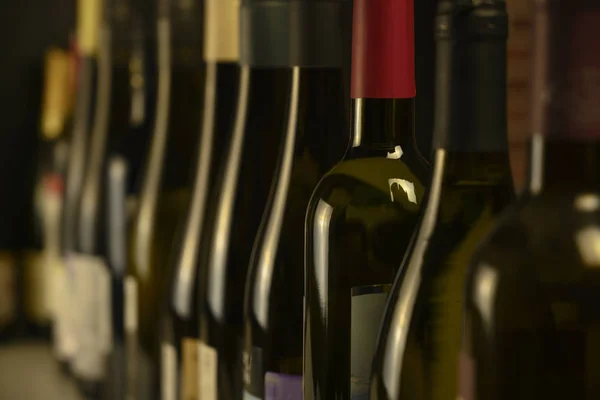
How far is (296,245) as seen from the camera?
520 mm

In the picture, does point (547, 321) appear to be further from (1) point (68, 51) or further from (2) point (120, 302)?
(1) point (68, 51)

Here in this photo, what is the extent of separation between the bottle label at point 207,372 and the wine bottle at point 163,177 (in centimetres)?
29

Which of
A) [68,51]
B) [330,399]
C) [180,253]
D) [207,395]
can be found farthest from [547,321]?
[68,51]

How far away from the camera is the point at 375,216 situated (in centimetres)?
41

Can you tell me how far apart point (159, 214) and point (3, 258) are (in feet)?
2.70

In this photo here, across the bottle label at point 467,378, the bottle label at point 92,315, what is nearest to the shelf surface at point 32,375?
the bottle label at point 92,315

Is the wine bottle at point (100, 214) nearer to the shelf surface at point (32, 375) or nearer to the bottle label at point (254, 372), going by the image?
the shelf surface at point (32, 375)

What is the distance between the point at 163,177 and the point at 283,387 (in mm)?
588

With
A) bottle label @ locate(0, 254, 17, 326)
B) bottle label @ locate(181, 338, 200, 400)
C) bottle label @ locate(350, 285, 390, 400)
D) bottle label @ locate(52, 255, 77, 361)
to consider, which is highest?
bottle label @ locate(350, 285, 390, 400)

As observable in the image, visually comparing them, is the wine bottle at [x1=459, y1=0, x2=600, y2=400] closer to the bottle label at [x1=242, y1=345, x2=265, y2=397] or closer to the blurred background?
the bottle label at [x1=242, y1=345, x2=265, y2=397]

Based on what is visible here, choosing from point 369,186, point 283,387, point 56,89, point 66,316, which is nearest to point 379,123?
point 369,186

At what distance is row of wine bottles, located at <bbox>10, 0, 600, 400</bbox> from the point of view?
0.26 m

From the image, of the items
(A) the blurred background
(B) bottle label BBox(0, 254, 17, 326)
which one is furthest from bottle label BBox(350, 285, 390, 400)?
(B) bottle label BBox(0, 254, 17, 326)

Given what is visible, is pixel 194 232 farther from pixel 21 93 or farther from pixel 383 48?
pixel 21 93
